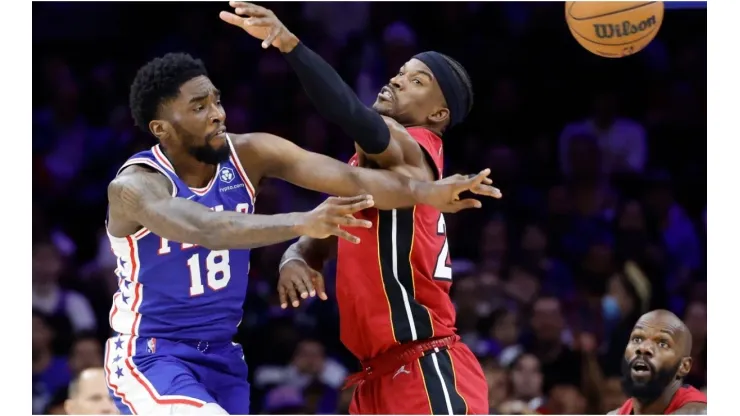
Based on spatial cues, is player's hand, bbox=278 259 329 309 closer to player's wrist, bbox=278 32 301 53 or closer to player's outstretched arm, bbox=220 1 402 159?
player's outstretched arm, bbox=220 1 402 159

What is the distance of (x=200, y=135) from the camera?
428 cm

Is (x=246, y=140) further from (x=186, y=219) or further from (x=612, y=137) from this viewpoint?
(x=612, y=137)

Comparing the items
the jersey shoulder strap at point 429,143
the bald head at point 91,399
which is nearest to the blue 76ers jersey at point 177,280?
the jersey shoulder strap at point 429,143

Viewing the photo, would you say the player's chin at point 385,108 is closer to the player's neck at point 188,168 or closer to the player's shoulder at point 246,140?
the player's shoulder at point 246,140

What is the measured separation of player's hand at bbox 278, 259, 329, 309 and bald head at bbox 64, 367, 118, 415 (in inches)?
77.6

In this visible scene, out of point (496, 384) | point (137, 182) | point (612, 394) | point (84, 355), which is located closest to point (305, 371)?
point (496, 384)

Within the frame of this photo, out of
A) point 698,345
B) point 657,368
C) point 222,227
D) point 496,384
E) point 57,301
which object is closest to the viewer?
point 222,227

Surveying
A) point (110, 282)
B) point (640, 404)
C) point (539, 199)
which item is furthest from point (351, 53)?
point (640, 404)

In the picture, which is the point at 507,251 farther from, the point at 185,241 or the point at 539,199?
the point at 185,241

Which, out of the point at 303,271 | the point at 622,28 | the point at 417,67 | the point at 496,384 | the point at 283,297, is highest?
the point at 622,28

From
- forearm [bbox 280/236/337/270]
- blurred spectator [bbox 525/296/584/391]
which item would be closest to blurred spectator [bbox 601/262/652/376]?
blurred spectator [bbox 525/296/584/391]

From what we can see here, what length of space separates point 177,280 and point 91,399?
6.91 ft

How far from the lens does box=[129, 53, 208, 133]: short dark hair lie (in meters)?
4.32

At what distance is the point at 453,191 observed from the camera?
4.23 m
